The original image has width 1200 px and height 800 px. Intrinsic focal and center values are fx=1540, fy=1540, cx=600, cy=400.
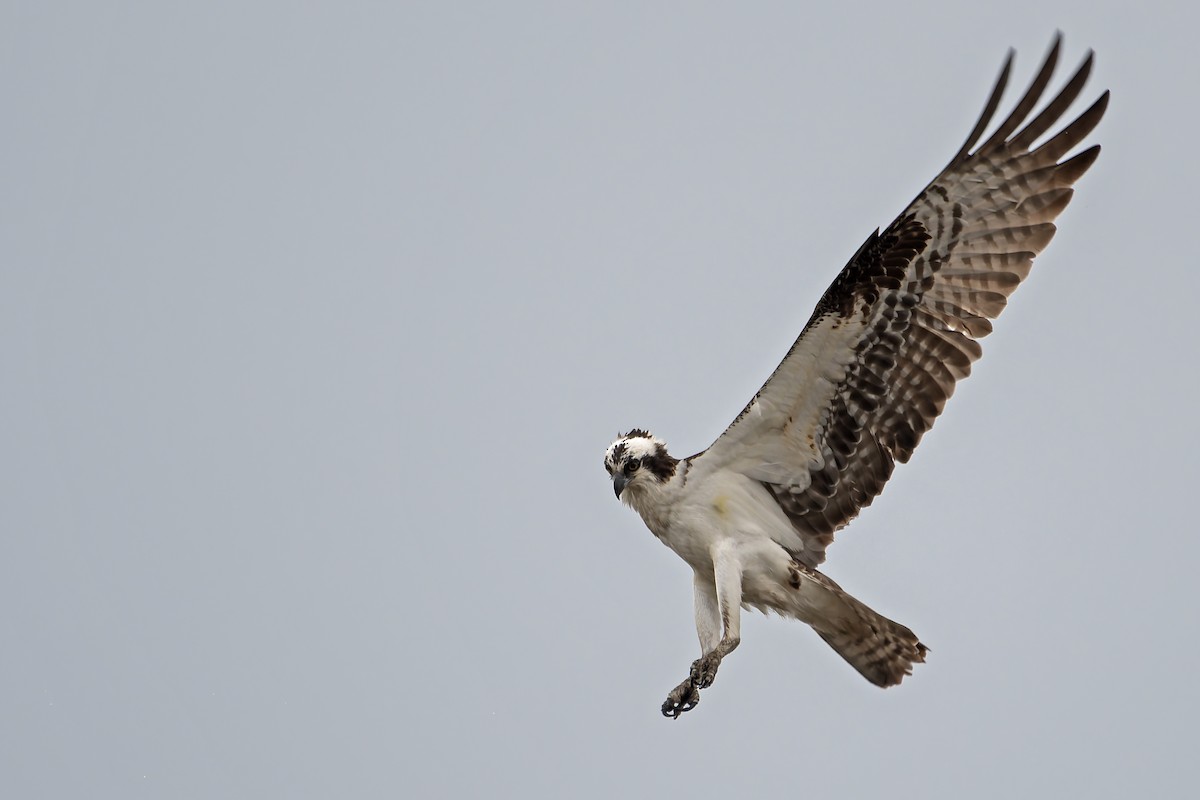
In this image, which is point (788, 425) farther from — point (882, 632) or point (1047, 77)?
point (1047, 77)

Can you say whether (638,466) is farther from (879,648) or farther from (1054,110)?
(1054,110)

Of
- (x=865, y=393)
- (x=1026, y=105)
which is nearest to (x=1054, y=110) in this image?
(x=1026, y=105)

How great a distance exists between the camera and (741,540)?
367 inches

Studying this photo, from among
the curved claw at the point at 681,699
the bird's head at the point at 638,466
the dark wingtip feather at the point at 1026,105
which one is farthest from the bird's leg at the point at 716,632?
the dark wingtip feather at the point at 1026,105

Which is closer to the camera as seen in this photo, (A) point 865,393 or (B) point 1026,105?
(B) point 1026,105

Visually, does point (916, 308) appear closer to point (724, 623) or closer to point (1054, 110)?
point (1054, 110)

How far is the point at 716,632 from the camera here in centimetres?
933

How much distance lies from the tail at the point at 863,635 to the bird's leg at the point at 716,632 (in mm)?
Answer: 456

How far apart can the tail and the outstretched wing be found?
83 centimetres

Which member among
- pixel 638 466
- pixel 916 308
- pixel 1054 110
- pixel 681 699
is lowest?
pixel 681 699

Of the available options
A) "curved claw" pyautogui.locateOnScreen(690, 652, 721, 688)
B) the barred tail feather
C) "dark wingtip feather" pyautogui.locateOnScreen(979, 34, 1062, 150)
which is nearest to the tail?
the barred tail feather

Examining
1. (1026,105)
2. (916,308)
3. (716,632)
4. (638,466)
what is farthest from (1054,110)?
(716,632)

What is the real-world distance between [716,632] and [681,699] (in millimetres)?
629

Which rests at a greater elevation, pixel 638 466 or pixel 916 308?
pixel 916 308
